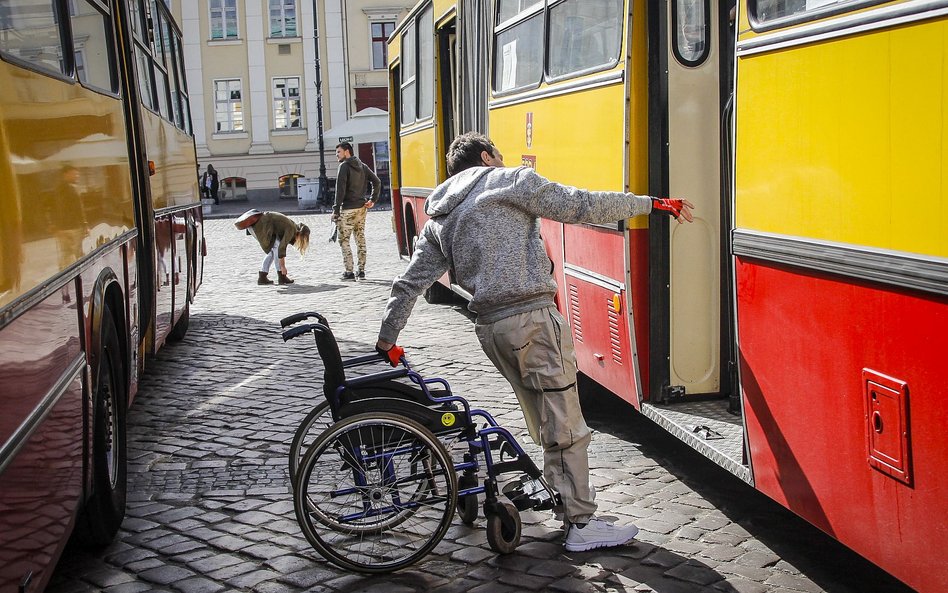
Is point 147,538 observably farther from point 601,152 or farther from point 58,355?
point 601,152

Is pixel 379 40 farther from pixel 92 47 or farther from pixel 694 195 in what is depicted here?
pixel 694 195

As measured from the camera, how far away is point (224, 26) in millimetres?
45875

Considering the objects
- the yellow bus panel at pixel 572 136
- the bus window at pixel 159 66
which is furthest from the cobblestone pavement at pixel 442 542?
the bus window at pixel 159 66

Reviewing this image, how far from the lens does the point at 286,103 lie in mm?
46406

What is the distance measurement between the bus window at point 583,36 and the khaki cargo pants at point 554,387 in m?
1.60

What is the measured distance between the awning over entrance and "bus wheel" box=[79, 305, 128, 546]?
3000cm

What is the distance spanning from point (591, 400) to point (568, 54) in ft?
7.17

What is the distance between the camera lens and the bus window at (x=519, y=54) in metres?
6.99

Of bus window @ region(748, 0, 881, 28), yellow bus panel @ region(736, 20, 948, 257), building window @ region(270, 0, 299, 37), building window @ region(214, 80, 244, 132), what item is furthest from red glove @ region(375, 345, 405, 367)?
building window @ region(270, 0, 299, 37)

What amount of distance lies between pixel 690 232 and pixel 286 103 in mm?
42526

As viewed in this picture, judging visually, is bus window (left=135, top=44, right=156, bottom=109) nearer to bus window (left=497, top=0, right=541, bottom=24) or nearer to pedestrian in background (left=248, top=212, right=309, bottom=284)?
bus window (left=497, top=0, right=541, bottom=24)

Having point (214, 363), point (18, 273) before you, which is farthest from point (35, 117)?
point (214, 363)

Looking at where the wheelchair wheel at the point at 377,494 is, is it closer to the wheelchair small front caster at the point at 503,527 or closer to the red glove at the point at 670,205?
the wheelchair small front caster at the point at 503,527

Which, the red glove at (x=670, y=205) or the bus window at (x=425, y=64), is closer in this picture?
the red glove at (x=670, y=205)
